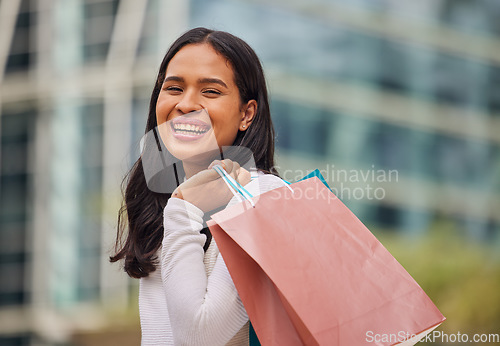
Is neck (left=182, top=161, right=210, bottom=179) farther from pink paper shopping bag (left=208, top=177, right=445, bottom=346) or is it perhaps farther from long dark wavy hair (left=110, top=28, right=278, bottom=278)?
pink paper shopping bag (left=208, top=177, right=445, bottom=346)

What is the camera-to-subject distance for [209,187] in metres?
1.72

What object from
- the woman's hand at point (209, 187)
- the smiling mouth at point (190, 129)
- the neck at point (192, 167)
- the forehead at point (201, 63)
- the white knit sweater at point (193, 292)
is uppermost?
the forehead at point (201, 63)

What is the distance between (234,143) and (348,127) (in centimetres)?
921

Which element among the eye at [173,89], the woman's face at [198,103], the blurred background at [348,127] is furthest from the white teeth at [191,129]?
the blurred background at [348,127]

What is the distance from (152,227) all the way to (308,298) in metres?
0.74

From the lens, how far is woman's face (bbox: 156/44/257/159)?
180cm

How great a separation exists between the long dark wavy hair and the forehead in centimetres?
2

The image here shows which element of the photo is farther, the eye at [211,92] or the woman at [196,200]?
the eye at [211,92]

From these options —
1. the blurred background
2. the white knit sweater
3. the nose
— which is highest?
the nose

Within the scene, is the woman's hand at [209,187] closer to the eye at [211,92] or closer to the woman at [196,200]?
the woman at [196,200]

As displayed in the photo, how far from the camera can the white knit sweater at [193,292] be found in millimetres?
1492

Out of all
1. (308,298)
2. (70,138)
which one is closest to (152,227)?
(308,298)

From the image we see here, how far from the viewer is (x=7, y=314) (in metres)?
13.9

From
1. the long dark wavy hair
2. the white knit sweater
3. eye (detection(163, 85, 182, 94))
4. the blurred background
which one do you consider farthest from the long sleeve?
the blurred background
